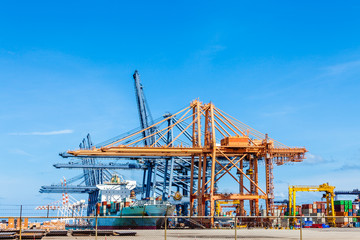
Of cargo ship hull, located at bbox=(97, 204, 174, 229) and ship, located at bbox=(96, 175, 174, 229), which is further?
ship, located at bbox=(96, 175, 174, 229)

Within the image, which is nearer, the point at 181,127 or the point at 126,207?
the point at 126,207

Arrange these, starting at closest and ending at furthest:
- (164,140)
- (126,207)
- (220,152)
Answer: (220,152) → (126,207) → (164,140)

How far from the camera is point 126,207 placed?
59438 mm

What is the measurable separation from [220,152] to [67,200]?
254ft

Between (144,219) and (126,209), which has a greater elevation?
(126,209)

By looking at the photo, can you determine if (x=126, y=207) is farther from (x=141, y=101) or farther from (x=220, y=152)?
(x=141, y=101)

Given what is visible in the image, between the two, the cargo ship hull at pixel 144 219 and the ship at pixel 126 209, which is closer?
the cargo ship hull at pixel 144 219

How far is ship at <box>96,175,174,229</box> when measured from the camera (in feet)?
177

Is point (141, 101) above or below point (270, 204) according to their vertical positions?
above

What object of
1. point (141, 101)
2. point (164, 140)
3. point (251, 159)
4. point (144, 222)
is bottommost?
point (144, 222)

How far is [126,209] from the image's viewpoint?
59031mm

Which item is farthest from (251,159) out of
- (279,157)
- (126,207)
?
(126,207)

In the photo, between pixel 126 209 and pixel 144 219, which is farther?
pixel 126 209

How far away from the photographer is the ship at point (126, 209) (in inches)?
2126
